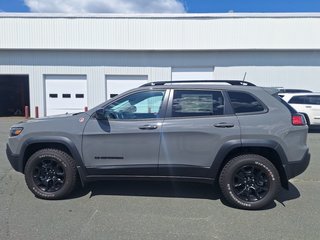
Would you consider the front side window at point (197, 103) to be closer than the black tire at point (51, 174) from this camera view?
Yes

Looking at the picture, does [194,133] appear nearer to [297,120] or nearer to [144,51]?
[297,120]

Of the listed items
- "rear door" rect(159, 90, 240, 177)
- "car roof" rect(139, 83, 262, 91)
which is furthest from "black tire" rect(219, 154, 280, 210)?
"car roof" rect(139, 83, 262, 91)

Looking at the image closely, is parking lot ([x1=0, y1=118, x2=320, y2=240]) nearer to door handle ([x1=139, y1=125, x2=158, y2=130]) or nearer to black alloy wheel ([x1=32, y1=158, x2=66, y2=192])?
black alloy wheel ([x1=32, y1=158, x2=66, y2=192])

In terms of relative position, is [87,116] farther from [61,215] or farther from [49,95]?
[49,95]

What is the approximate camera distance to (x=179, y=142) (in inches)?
176

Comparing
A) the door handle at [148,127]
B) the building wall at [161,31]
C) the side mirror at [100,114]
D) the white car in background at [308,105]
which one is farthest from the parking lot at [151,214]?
the building wall at [161,31]

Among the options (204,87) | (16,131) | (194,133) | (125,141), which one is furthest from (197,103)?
(16,131)

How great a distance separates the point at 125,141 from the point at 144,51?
16.0m

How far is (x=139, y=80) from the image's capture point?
20141 millimetres

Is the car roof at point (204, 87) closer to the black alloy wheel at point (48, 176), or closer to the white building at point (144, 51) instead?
the black alloy wheel at point (48, 176)

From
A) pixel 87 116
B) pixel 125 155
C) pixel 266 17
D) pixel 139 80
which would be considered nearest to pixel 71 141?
pixel 87 116

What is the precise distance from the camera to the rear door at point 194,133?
4.42 metres

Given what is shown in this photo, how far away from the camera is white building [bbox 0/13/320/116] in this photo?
19.4m

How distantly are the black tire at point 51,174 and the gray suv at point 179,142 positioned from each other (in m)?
0.01
